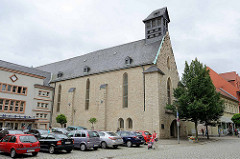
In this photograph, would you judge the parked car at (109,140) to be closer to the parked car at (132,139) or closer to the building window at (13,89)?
the parked car at (132,139)

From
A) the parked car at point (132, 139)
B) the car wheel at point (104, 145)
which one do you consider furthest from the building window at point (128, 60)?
the car wheel at point (104, 145)

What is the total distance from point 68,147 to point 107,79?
19.7m

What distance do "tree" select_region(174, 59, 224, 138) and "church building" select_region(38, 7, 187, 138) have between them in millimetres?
3298

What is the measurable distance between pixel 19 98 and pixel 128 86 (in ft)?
56.0

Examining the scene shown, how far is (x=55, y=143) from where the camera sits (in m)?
13.0

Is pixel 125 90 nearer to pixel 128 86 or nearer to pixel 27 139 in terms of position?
pixel 128 86

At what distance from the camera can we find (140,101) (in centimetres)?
2792

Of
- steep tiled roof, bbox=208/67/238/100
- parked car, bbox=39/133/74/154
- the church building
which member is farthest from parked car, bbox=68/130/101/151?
steep tiled roof, bbox=208/67/238/100

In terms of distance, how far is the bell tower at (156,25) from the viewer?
33.0 metres

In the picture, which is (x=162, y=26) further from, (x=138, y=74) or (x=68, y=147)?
(x=68, y=147)

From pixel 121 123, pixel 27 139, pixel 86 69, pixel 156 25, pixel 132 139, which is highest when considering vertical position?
pixel 156 25

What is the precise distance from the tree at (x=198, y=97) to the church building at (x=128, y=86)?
3298mm

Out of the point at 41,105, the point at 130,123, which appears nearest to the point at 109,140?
the point at 130,123

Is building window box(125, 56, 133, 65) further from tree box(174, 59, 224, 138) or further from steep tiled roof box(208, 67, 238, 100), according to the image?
steep tiled roof box(208, 67, 238, 100)
